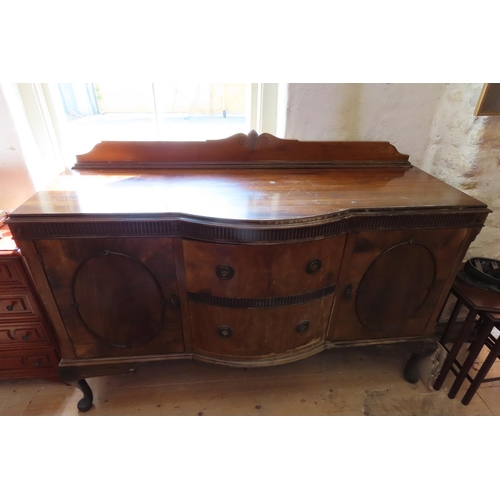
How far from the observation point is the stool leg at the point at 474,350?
3.93ft

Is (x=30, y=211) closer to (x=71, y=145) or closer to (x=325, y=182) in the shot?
(x=71, y=145)

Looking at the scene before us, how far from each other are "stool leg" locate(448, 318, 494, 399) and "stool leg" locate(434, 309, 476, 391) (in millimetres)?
39

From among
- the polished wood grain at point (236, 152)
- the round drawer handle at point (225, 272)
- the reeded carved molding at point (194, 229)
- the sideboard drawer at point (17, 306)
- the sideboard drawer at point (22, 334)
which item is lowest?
the sideboard drawer at point (22, 334)

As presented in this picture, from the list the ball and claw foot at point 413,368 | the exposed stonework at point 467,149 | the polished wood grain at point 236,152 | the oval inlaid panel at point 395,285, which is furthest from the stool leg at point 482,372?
the polished wood grain at point 236,152

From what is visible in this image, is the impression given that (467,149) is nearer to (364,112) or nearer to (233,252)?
(364,112)

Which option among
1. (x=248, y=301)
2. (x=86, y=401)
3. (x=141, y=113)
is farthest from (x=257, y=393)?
(x=141, y=113)

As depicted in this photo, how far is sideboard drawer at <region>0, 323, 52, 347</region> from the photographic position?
1.23 meters

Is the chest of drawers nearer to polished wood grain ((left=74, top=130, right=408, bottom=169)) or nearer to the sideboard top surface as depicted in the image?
the sideboard top surface

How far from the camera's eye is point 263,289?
98cm

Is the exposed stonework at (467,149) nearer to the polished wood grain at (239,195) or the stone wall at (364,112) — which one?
the stone wall at (364,112)

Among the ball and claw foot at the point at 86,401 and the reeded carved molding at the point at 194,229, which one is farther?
the ball and claw foot at the point at 86,401

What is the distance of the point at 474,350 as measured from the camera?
1.26 m

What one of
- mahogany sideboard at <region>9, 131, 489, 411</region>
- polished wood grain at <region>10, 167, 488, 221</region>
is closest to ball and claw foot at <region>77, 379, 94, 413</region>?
mahogany sideboard at <region>9, 131, 489, 411</region>
